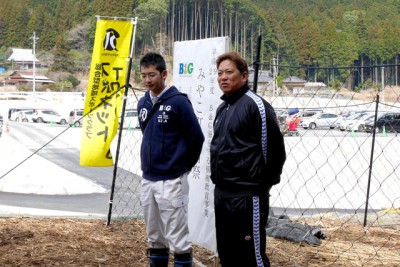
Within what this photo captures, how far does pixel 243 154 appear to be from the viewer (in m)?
3.44

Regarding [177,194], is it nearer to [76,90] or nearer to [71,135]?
[71,135]

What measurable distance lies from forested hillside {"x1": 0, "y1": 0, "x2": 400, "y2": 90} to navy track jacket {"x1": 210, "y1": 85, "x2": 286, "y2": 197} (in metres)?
76.5

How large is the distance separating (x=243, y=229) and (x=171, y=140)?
1018 millimetres

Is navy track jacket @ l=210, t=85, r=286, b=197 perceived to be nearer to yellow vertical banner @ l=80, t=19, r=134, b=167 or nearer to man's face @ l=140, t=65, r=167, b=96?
man's face @ l=140, t=65, r=167, b=96

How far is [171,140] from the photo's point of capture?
421 cm

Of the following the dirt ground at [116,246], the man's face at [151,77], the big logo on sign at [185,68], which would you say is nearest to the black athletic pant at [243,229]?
the man's face at [151,77]

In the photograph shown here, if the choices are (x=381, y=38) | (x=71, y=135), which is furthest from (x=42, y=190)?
(x=381, y=38)

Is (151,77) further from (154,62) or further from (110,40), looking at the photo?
(110,40)

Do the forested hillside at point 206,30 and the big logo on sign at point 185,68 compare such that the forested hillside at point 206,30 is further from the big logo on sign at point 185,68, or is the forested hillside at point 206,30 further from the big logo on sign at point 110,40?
the big logo on sign at point 185,68

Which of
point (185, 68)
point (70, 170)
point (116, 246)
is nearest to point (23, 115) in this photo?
point (70, 170)

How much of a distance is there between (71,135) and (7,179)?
13700 millimetres

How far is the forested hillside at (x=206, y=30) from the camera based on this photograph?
289ft

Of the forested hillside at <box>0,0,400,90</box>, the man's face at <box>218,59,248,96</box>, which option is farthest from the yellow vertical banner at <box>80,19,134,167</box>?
the forested hillside at <box>0,0,400,90</box>

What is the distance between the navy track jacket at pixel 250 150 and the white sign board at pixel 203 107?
4.37 ft
